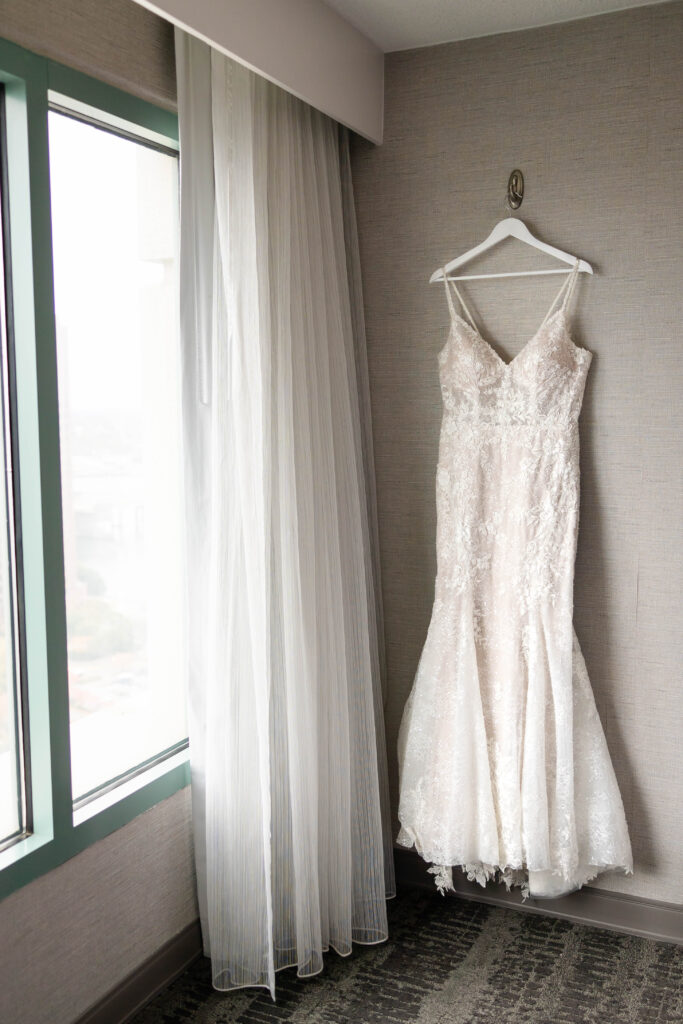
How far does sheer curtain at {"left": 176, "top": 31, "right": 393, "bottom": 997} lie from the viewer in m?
2.27

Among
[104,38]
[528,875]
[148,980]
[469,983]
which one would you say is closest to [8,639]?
[148,980]

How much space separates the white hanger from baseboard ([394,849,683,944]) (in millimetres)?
1766

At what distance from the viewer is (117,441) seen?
238cm

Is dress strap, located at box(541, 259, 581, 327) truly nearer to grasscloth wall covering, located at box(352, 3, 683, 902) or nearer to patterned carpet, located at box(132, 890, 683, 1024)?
grasscloth wall covering, located at box(352, 3, 683, 902)

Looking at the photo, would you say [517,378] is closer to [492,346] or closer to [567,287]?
[492,346]

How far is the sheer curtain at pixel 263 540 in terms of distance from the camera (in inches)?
89.3

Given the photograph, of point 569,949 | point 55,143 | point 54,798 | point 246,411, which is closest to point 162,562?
point 246,411

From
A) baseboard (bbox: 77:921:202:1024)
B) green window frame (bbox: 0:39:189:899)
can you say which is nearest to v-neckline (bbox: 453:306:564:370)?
green window frame (bbox: 0:39:189:899)

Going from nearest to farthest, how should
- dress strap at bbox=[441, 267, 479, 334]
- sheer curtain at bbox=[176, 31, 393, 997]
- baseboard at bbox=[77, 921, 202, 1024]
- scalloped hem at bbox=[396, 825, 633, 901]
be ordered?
baseboard at bbox=[77, 921, 202, 1024]
sheer curtain at bbox=[176, 31, 393, 997]
scalloped hem at bbox=[396, 825, 633, 901]
dress strap at bbox=[441, 267, 479, 334]

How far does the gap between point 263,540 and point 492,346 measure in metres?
0.92

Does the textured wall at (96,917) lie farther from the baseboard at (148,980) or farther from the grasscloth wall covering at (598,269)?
the grasscloth wall covering at (598,269)

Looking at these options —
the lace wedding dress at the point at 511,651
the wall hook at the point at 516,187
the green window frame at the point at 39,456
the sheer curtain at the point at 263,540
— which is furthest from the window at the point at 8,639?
the wall hook at the point at 516,187

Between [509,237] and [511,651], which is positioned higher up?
[509,237]

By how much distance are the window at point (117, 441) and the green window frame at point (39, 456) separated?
129 millimetres
